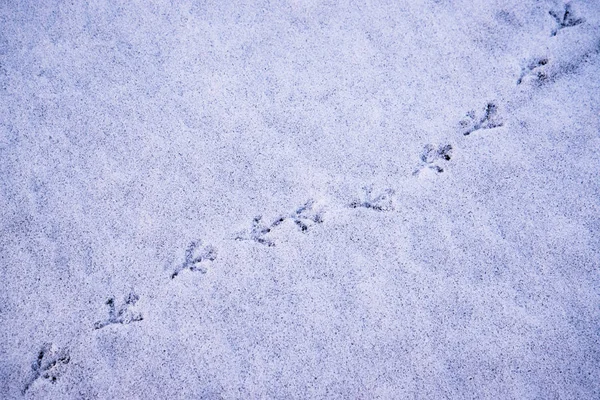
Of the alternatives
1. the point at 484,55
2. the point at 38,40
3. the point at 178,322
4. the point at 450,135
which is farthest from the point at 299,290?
the point at 38,40

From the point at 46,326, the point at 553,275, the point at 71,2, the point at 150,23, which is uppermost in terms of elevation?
the point at 71,2

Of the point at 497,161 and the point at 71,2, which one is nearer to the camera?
the point at 497,161

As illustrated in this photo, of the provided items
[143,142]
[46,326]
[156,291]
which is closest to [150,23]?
[143,142]

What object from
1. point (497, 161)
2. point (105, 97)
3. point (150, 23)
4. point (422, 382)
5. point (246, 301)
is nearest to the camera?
point (422, 382)

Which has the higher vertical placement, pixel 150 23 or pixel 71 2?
pixel 71 2

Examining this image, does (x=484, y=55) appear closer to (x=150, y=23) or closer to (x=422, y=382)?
(x=422, y=382)

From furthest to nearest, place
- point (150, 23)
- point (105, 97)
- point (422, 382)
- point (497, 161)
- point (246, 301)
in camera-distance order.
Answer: point (150, 23) → point (105, 97) → point (497, 161) → point (246, 301) → point (422, 382)
